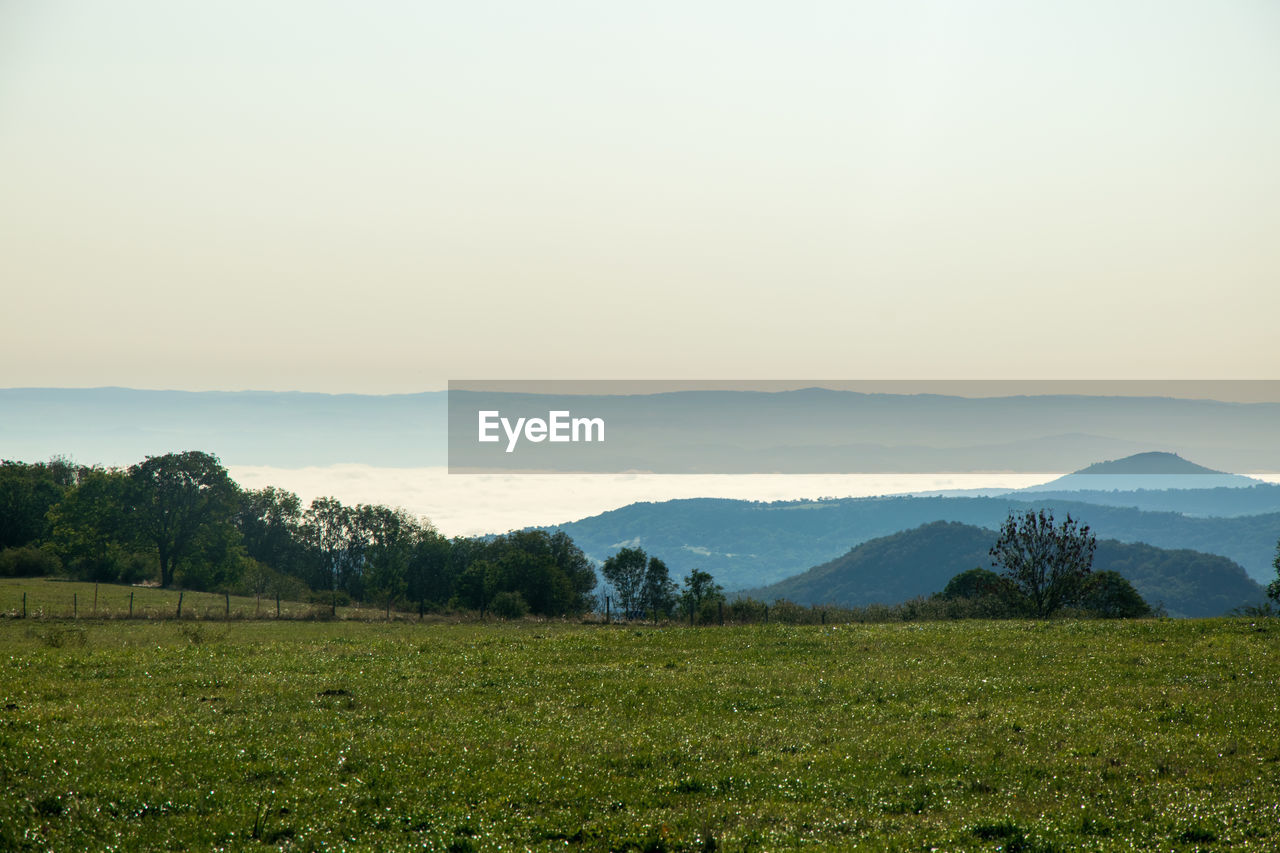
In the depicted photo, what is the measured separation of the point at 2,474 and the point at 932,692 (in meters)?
158

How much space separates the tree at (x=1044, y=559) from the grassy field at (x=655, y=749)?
28.5m

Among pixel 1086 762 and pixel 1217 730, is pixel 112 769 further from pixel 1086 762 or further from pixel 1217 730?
pixel 1217 730

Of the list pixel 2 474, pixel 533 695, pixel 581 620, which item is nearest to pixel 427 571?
pixel 2 474

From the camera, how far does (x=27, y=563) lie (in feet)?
345

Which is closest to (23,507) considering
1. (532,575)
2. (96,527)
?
(96,527)

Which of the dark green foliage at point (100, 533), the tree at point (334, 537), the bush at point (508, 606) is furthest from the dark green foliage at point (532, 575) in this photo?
the dark green foliage at point (100, 533)

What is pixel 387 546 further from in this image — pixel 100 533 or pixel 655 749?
pixel 655 749

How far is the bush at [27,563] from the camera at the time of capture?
102 metres

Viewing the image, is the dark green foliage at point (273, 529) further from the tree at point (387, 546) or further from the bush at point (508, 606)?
the bush at point (508, 606)

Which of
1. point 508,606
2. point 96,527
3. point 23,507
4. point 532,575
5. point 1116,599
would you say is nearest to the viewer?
point 1116,599

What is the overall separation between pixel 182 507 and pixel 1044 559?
128294mm

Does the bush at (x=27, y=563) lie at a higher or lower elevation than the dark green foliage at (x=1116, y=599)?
higher

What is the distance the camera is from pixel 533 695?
2892 centimetres

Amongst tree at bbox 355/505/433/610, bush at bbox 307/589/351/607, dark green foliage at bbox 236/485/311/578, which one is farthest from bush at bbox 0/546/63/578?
dark green foliage at bbox 236/485/311/578
